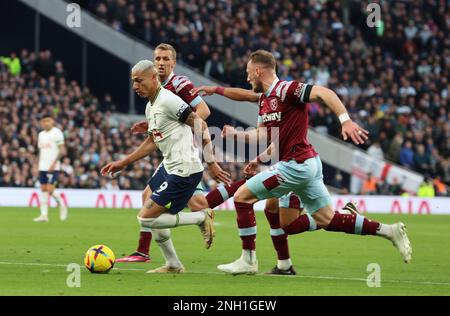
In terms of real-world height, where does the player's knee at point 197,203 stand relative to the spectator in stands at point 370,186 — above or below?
below

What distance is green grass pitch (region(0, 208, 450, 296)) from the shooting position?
10.3 metres

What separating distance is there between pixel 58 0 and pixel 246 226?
25.6m

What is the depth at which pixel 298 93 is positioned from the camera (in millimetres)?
11172

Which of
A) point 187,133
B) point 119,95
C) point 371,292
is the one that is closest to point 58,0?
point 119,95

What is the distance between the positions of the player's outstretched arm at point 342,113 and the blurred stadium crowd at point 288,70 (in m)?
20.3

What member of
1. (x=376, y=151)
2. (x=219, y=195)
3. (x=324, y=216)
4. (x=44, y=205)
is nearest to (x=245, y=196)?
(x=324, y=216)

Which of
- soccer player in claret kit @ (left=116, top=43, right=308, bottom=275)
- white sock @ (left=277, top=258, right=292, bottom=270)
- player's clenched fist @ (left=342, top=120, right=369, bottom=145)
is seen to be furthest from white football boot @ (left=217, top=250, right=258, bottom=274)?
player's clenched fist @ (left=342, top=120, right=369, bottom=145)

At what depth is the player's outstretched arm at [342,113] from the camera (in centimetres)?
1020

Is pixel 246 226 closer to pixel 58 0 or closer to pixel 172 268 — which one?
pixel 172 268

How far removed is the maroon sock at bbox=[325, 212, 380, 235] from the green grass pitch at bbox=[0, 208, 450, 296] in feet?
1.84

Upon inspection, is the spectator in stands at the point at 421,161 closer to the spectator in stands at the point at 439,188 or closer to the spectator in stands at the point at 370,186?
the spectator in stands at the point at 439,188

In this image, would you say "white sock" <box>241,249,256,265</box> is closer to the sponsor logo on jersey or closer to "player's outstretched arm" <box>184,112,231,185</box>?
"player's outstretched arm" <box>184,112,231,185</box>

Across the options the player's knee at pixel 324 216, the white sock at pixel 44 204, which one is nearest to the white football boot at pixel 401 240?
the player's knee at pixel 324 216

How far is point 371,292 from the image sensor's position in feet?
33.3
